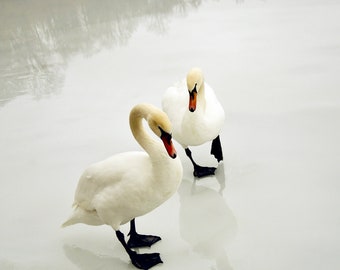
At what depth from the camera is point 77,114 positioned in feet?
14.3

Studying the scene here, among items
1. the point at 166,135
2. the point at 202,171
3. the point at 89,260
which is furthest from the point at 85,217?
the point at 202,171

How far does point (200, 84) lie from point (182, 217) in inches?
32.7

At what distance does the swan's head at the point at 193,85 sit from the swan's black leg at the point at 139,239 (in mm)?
777

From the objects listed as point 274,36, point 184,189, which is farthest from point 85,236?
point 274,36

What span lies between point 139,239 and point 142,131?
0.67m

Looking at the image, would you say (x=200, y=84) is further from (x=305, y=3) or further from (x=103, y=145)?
(x=305, y=3)

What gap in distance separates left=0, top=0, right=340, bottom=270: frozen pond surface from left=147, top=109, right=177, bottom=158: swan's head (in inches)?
27.0

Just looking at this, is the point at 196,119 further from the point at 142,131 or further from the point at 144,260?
the point at 144,260

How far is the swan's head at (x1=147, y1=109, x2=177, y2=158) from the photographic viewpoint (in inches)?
81.0

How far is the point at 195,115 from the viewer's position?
2791mm

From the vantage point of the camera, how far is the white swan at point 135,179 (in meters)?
2.11

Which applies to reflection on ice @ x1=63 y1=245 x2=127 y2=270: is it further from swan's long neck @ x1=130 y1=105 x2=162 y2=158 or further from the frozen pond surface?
swan's long neck @ x1=130 y1=105 x2=162 y2=158

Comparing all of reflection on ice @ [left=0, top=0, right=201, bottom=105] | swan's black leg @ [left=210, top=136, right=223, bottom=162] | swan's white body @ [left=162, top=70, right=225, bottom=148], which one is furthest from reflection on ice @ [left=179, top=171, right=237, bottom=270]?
reflection on ice @ [left=0, top=0, right=201, bottom=105]

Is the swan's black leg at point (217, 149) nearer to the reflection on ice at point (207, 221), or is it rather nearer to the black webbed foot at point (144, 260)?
the reflection on ice at point (207, 221)
